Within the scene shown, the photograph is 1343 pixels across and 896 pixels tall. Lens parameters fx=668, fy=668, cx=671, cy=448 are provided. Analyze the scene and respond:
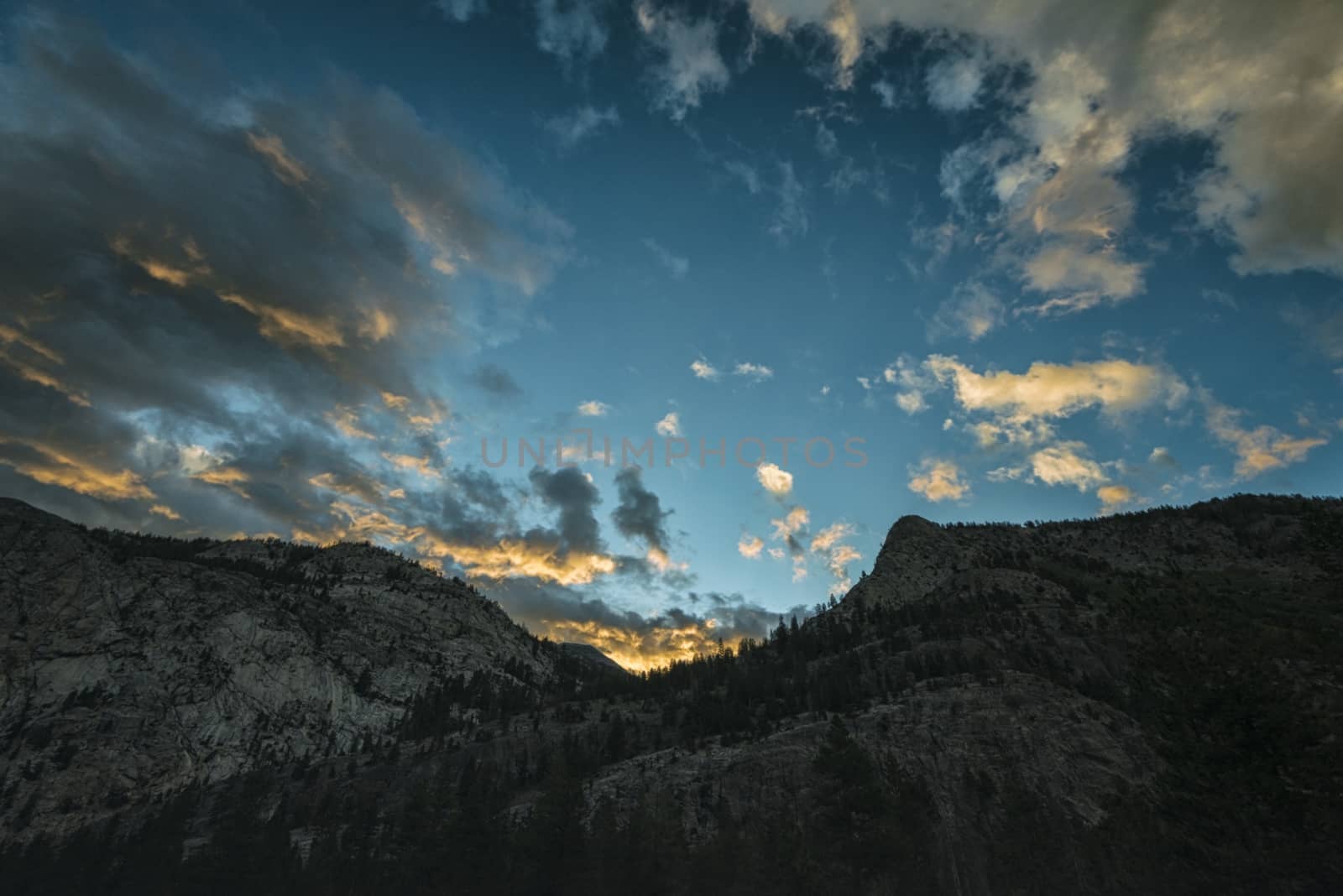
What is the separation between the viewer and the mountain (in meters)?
57.9

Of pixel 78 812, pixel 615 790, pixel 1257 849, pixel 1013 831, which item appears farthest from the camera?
pixel 78 812

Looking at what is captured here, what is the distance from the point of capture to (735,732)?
9531 cm

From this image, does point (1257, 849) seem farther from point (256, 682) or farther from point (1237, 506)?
point (256, 682)

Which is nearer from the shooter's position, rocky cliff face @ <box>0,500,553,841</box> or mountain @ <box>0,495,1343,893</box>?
mountain @ <box>0,495,1343,893</box>

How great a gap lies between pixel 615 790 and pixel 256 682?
76.9m

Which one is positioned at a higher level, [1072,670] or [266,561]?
[266,561]

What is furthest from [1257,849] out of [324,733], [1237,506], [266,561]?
[266,561]

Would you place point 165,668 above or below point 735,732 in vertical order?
above

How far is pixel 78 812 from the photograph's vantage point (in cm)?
9231

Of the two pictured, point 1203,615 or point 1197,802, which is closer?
point 1197,802

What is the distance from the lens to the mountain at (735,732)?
57.9m

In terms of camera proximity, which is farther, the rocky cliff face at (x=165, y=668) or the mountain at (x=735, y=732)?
the rocky cliff face at (x=165, y=668)

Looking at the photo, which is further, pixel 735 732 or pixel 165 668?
pixel 165 668

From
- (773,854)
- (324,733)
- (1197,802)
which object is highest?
(324,733)
